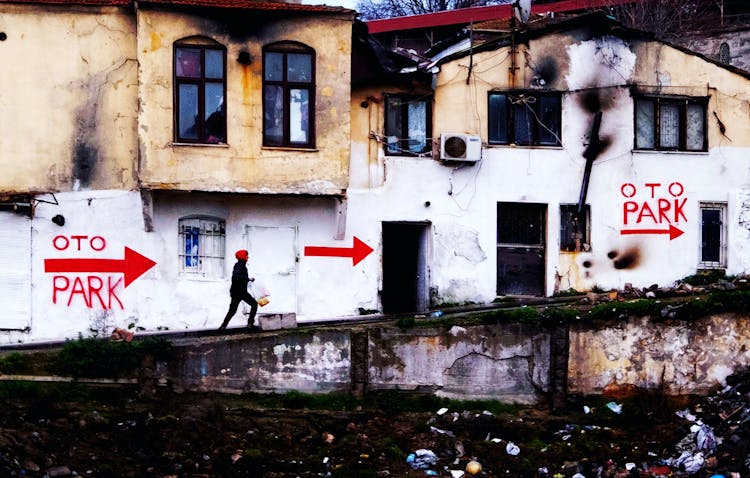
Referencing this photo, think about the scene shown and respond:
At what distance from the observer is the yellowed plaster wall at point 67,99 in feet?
77.2

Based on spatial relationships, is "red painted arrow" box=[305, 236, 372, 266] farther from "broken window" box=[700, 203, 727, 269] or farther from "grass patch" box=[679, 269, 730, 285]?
"broken window" box=[700, 203, 727, 269]

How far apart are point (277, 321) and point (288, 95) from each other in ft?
15.1

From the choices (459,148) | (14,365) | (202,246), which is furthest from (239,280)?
(459,148)

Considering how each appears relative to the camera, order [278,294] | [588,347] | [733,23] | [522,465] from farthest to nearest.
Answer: [733,23] → [278,294] → [588,347] → [522,465]

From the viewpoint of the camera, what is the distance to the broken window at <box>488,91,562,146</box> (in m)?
25.4

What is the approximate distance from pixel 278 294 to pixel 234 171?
2.83m

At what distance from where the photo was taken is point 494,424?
2112 centimetres

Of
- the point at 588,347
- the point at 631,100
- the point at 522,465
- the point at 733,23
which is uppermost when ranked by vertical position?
the point at 733,23

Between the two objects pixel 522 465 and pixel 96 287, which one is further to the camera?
pixel 96 287

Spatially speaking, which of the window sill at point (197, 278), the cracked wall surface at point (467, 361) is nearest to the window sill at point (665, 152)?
the cracked wall surface at point (467, 361)

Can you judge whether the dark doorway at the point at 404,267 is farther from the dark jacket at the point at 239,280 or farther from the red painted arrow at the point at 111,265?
the red painted arrow at the point at 111,265

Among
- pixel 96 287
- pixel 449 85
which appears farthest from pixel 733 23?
pixel 96 287

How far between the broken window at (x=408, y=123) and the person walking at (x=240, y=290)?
456 cm

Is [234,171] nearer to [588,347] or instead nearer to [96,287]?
[96,287]
